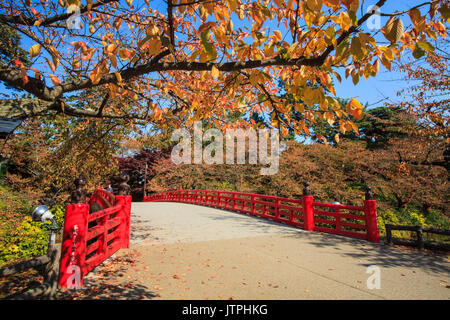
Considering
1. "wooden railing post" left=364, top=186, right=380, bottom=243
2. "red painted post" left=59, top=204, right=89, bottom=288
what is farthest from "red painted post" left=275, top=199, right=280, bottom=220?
"red painted post" left=59, top=204, right=89, bottom=288

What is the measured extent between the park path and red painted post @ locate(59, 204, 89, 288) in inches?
13.8

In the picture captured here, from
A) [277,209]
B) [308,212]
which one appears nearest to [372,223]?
[308,212]

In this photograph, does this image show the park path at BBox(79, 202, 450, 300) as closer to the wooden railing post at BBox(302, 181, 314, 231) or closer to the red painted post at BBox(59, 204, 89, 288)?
the red painted post at BBox(59, 204, 89, 288)

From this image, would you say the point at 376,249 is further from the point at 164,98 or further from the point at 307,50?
the point at 164,98

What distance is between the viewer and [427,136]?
790 centimetres

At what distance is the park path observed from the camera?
3.46 metres

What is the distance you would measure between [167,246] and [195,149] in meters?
19.3

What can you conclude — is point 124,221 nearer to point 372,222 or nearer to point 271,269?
point 271,269

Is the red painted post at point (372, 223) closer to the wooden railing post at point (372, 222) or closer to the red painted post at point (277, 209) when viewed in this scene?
the wooden railing post at point (372, 222)

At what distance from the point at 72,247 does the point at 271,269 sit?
3.26m

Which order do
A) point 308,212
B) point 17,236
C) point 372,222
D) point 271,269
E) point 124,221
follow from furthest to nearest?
point 308,212, point 17,236, point 372,222, point 124,221, point 271,269

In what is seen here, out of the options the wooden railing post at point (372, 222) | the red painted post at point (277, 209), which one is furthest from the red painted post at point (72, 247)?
the red painted post at point (277, 209)

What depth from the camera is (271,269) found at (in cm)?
441
